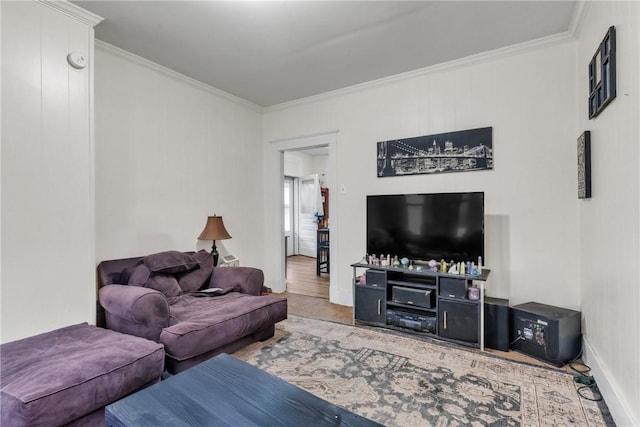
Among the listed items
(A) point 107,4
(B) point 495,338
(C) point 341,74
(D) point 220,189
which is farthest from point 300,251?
(A) point 107,4

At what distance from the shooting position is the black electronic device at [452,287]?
9.25 feet

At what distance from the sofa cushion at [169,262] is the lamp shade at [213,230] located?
453mm

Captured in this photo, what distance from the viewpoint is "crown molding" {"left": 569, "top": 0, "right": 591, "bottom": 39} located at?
2.31 m

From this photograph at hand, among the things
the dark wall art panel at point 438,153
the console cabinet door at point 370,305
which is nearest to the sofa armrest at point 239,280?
the console cabinet door at point 370,305

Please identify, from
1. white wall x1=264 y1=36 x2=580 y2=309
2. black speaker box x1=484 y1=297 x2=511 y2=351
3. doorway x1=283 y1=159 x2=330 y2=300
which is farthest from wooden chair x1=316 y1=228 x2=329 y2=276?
black speaker box x1=484 y1=297 x2=511 y2=351

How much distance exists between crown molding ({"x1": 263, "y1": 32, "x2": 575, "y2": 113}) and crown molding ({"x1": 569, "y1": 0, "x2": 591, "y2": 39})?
3.2 inches

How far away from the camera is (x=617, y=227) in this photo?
1.81 metres

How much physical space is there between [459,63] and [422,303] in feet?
7.99

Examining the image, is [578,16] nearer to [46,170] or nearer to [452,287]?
[452,287]

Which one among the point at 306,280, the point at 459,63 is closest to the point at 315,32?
the point at 459,63

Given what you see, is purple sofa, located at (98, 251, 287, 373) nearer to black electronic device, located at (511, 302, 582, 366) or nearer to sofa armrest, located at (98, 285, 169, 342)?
sofa armrest, located at (98, 285, 169, 342)

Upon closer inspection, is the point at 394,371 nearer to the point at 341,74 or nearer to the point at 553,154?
the point at 553,154

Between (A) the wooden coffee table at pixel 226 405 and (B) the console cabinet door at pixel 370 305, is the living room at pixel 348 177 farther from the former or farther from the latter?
(A) the wooden coffee table at pixel 226 405

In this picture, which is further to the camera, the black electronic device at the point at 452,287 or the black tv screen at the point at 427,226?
the black tv screen at the point at 427,226
